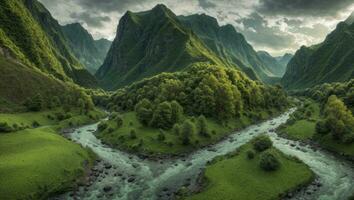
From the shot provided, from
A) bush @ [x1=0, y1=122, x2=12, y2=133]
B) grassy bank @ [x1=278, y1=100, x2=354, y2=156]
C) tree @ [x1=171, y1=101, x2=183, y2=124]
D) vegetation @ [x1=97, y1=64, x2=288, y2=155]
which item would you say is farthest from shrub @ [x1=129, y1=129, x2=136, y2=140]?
grassy bank @ [x1=278, y1=100, x2=354, y2=156]

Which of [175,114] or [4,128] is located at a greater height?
[175,114]

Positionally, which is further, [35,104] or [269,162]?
[35,104]

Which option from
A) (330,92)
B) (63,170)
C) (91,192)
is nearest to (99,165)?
(63,170)

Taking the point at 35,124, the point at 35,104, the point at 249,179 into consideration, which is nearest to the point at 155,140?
the point at 249,179

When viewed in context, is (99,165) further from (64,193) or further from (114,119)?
(114,119)

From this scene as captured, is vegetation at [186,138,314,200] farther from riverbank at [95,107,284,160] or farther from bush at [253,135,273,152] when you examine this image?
riverbank at [95,107,284,160]

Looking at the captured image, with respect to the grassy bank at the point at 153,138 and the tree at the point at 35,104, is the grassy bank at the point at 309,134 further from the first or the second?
the tree at the point at 35,104

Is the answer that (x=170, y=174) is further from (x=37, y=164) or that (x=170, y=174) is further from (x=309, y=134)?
(x=309, y=134)
